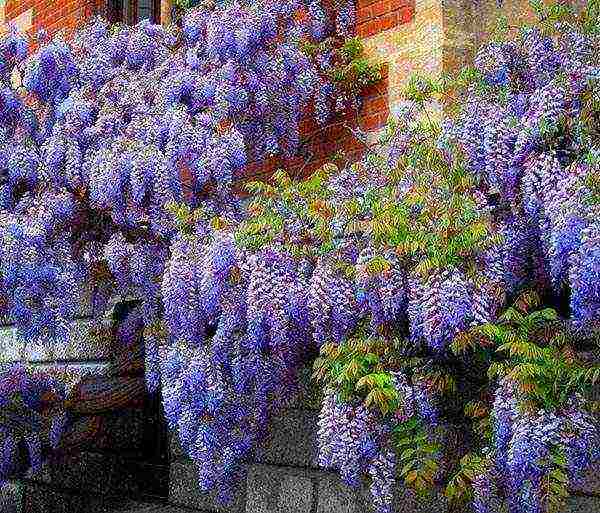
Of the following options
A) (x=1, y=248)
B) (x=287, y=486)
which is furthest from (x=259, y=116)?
(x=287, y=486)

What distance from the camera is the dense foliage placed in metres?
4.39

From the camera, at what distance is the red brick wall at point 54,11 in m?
9.61

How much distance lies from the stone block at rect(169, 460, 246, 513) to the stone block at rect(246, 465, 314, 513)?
1.27ft

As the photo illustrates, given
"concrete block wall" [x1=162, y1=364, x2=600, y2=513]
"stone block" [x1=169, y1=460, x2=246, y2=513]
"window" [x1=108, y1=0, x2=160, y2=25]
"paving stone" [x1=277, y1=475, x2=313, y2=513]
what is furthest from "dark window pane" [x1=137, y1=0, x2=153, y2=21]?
"paving stone" [x1=277, y1=475, x2=313, y2=513]

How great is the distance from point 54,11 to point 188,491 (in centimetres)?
525

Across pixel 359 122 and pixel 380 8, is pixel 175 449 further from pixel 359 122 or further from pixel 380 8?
pixel 380 8

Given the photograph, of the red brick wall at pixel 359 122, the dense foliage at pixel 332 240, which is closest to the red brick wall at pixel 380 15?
the red brick wall at pixel 359 122

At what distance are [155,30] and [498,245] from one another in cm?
385

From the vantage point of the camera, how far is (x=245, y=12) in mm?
6938

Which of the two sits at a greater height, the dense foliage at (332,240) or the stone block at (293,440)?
the dense foliage at (332,240)

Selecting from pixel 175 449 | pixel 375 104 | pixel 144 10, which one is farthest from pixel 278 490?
pixel 144 10

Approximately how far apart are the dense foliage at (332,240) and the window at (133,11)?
186 centimetres

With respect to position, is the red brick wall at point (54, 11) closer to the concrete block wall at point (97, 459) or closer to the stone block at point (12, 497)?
the concrete block wall at point (97, 459)

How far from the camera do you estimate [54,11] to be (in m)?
10.2
